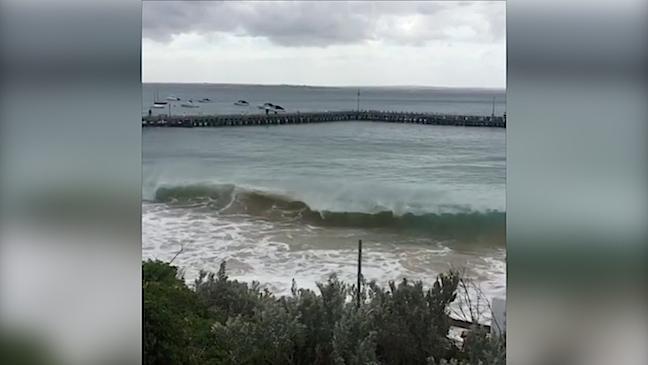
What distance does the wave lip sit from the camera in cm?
168

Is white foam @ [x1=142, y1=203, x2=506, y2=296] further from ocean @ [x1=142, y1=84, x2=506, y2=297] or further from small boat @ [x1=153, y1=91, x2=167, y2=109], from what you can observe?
small boat @ [x1=153, y1=91, x2=167, y2=109]

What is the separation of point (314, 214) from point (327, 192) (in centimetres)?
6

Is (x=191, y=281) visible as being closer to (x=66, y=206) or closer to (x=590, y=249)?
(x=66, y=206)

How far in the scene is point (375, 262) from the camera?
5.63 ft

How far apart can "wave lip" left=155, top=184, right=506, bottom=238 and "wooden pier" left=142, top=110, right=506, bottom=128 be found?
16cm

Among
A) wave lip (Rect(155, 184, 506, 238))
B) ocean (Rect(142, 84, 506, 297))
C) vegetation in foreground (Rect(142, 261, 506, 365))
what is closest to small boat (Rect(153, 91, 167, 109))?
ocean (Rect(142, 84, 506, 297))

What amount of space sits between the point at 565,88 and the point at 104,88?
0.84 m

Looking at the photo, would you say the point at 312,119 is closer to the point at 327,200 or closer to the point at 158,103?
the point at 327,200

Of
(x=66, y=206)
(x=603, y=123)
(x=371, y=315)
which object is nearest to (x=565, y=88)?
(x=603, y=123)

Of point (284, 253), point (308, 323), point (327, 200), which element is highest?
point (327, 200)

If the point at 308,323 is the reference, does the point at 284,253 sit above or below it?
above

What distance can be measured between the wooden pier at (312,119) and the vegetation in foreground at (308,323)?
0.35 m

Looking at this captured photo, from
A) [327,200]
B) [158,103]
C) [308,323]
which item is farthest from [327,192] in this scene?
[158,103]

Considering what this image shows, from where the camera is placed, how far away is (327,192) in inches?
68.1
